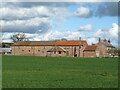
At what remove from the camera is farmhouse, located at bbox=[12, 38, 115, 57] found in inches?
4267

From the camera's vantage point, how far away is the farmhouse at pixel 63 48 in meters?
108

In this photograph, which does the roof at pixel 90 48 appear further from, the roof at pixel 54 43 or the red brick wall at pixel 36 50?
the roof at pixel 54 43

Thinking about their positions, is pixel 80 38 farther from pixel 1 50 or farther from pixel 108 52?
pixel 1 50

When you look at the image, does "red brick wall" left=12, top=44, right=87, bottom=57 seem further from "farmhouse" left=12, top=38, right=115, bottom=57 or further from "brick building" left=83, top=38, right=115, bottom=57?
"brick building" left=83, top=38, right=115, bottom=57

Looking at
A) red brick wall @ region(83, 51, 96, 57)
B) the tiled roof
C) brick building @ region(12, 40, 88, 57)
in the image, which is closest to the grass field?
red brick wall @ region(83, 51, 96, 57)

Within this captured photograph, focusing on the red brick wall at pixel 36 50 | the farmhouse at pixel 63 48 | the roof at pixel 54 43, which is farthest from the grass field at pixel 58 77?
the roof at pixel 54 43

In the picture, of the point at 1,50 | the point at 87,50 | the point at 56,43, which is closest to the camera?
the point at 87,50

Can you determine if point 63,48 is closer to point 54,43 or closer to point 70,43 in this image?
point 70,43

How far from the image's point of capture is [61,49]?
4286 inches

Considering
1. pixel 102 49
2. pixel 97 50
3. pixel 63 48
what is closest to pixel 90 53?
pixel 97 50

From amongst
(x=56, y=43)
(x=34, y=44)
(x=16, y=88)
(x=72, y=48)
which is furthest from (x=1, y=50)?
(x=16, y=88)

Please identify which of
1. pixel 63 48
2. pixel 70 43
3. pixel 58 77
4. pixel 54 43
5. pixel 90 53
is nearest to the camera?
pixel 58 77

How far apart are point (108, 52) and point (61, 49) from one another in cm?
1962

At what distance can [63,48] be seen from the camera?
113 meters
